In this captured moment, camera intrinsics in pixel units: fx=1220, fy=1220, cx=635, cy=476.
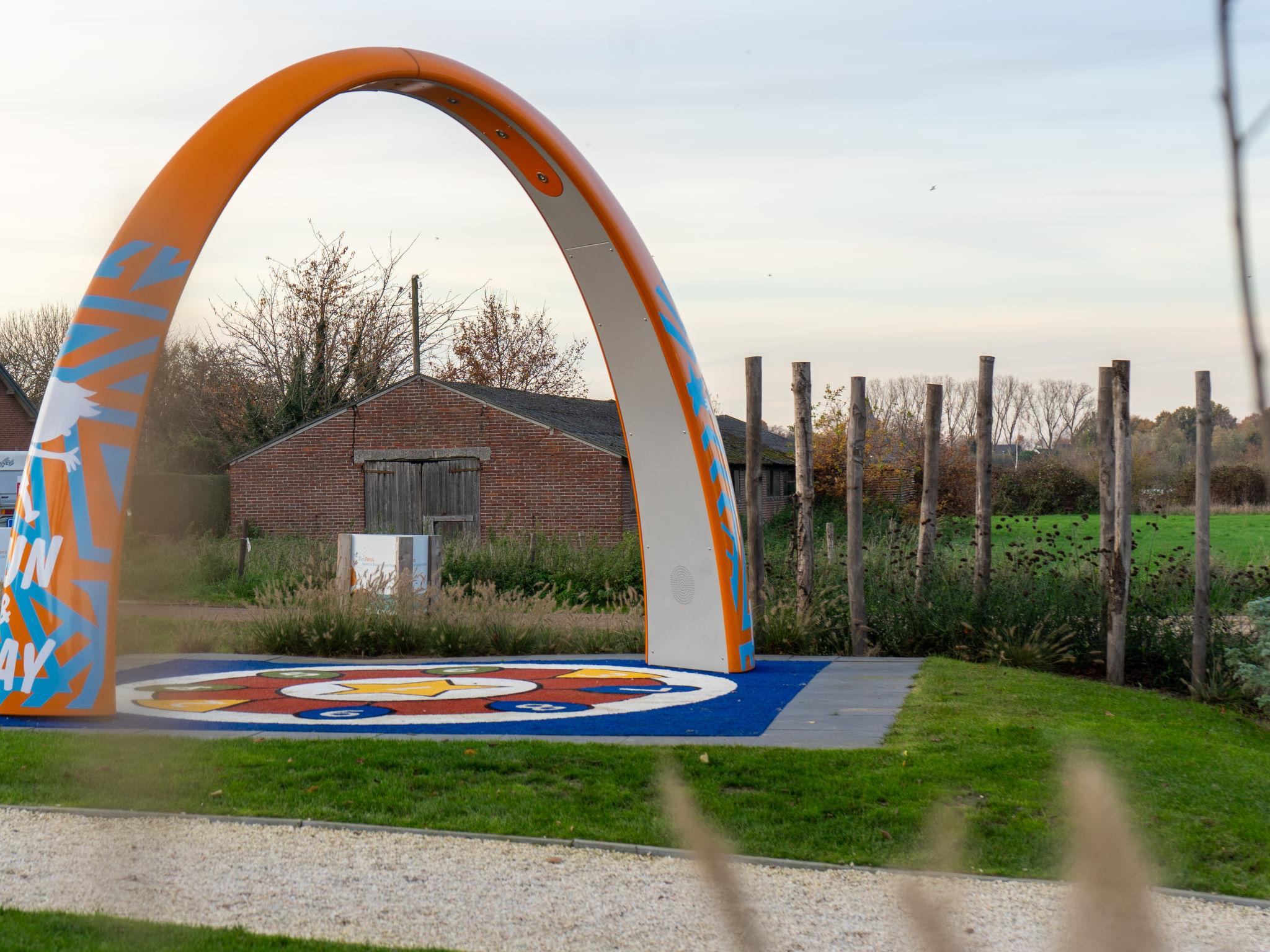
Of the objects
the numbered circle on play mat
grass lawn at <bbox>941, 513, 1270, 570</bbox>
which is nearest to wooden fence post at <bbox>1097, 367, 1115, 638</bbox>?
grass lawn at <bbox>941, 513, 1270, 570</bbox>

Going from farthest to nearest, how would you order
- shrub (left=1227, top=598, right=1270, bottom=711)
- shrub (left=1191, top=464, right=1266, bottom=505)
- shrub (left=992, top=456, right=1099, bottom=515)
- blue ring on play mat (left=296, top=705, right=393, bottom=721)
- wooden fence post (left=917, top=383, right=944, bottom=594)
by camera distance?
1. shrub (left=992, top=456, right=1099, bottom=515)
2. wooden fence post (left=917, top=383, right=944, bottom=594)
3. shrub (left=1227, top=598, right=1270, bottom=711)
4. blue ring on play mat (left=296, top=705, right=393, bottom=721)
5. shrub (left=1191, top=464, right=1266, bottom=505)

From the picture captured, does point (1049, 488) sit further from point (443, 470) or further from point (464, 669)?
point (464, 669)

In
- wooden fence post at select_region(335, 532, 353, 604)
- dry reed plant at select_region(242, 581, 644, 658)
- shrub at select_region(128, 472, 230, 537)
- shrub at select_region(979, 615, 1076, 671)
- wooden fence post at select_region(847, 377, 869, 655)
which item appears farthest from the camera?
wooden fence post at select_region(335, 532, 353, 604)

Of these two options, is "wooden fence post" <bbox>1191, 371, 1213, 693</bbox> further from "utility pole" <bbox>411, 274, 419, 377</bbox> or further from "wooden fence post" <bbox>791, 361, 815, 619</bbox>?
"utility pole" <bbox>411, 274, 419, 377</bbox>

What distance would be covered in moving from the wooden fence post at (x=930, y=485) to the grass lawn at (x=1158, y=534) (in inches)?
68.2

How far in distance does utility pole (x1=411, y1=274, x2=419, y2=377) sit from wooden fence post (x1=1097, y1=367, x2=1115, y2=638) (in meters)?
29.8

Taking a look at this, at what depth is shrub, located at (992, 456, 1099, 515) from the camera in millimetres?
30141

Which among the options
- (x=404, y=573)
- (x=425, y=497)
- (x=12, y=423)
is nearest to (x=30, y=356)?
(x=12, y=423)

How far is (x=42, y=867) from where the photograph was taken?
18.2 feet

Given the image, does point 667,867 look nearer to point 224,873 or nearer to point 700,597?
point 224,873

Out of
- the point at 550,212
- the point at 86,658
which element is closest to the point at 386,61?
the point at 550,212

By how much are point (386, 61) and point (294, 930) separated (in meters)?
7.30

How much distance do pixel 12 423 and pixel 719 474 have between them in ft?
103

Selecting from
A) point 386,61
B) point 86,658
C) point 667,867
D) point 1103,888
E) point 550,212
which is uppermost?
point 386,61
